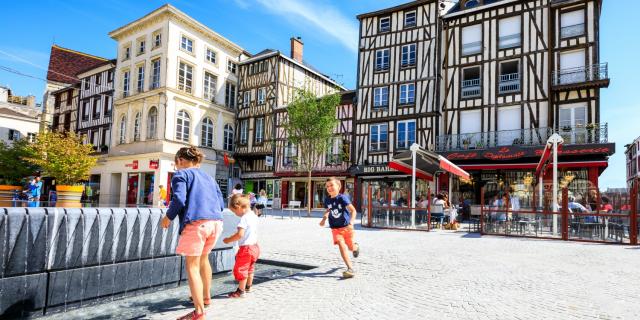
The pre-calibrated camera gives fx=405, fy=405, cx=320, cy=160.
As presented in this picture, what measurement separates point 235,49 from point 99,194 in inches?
602

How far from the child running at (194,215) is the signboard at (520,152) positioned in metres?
18.1

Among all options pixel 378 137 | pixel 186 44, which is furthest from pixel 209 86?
pixel 378 137

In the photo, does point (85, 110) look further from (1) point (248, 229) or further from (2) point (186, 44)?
(1) point (248, 229)

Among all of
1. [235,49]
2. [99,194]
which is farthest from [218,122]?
[99,194]

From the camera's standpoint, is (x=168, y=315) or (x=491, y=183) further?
(x=491, y=183)

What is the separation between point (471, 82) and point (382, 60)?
5.47m

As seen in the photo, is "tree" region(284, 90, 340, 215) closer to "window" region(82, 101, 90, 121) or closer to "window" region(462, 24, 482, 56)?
"window" region(462, 24, 482, 56)

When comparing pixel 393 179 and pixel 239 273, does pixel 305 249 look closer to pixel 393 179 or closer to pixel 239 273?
pixel 239 273

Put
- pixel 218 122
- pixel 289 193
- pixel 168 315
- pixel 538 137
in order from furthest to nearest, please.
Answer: pixel 218 122 < pixel 289 193 < pixel 538 137 < pixel 168 315

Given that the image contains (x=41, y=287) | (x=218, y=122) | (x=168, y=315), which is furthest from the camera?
(x=218, y=122)

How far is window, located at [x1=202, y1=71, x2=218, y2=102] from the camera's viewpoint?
30141 mm

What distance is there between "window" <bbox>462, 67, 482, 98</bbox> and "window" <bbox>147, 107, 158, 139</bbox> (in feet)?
65.2

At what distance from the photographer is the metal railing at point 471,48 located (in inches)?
861

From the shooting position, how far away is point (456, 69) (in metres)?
22.3
